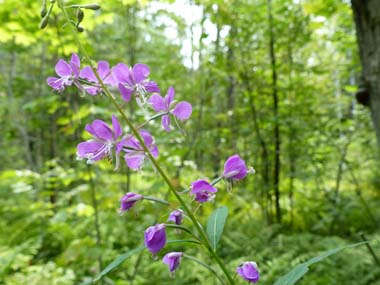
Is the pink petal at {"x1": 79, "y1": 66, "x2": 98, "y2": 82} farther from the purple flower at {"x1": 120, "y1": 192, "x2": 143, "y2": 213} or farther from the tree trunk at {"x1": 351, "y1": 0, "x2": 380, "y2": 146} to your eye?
the tree trunk at {"x1": 351, "y1": 0, "x2": 380, "y2": 146}

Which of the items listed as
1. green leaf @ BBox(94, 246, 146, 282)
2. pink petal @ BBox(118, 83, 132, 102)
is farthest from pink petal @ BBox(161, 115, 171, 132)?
green leaf @ BBox(94, 246, 146, 282)

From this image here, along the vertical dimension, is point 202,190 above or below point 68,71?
below

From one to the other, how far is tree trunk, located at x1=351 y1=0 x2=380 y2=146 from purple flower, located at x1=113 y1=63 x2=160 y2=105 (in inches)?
75.1

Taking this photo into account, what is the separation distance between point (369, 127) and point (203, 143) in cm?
290

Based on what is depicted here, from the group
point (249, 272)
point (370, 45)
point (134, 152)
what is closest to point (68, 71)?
point (134, 152)

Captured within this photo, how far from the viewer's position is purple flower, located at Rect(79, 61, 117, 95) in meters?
1.01

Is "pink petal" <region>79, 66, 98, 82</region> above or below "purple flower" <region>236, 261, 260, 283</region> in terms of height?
above

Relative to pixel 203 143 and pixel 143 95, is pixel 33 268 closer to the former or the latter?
pixel 203 143

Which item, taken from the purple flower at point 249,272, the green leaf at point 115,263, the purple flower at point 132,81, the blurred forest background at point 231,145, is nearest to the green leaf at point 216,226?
the purple flower at point 249,272

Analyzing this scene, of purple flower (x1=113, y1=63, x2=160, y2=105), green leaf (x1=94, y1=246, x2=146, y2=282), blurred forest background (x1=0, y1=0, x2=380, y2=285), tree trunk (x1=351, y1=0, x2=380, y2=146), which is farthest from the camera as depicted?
blurred forest background (x1=0, y1=0, x2=380, y2=285)

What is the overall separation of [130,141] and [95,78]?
21cm

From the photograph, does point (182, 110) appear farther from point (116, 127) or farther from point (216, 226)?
point (216, 226)

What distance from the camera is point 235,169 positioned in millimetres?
1051

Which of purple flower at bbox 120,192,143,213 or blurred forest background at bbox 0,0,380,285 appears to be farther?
blurred forest background at bbox 0,0,380,285
